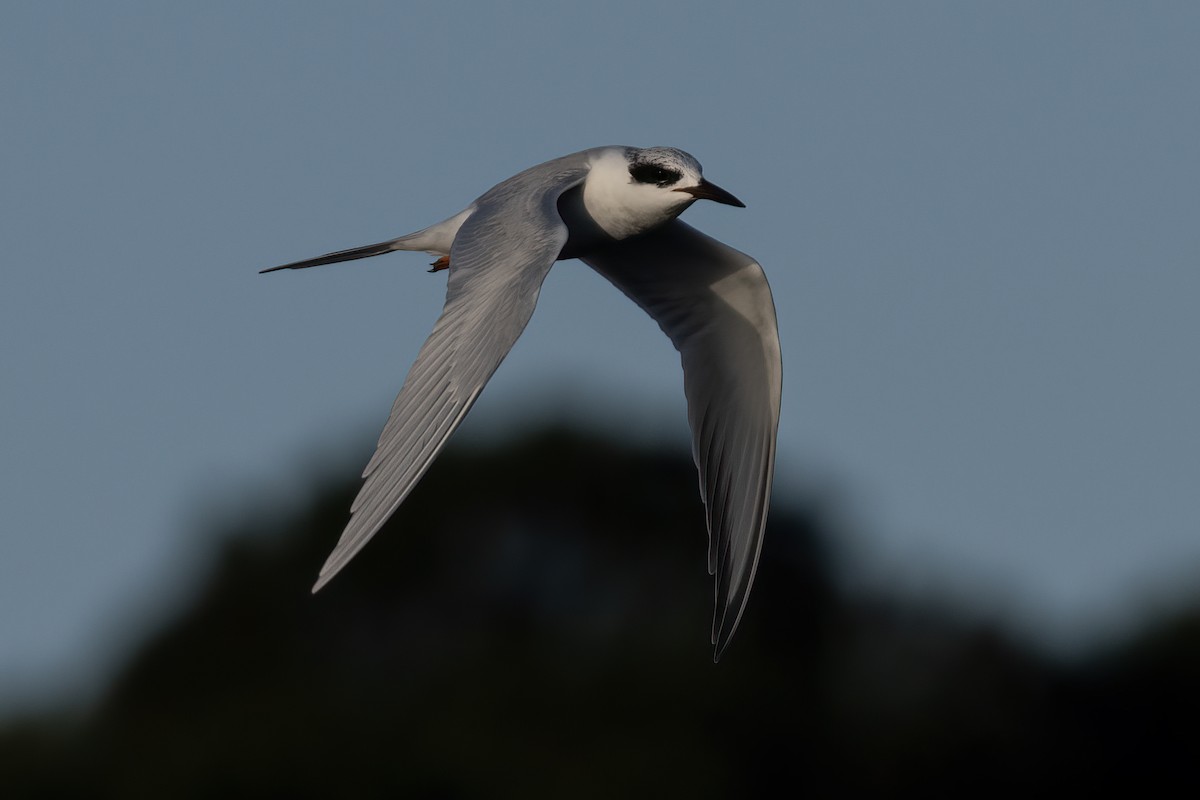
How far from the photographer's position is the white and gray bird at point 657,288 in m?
9.90

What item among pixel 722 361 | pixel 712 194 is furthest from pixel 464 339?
pixel 722 361

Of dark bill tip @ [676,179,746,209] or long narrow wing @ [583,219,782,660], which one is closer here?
dark bill tip @ [676,179,746,209]

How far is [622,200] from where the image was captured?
38.2ft

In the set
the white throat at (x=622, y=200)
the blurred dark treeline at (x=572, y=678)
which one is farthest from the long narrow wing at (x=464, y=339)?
the blurred dark treeline at (x=572, y=678)

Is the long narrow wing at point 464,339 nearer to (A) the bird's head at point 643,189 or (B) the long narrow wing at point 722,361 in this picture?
(A) the bird's head at point 643,189

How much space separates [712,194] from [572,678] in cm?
2722

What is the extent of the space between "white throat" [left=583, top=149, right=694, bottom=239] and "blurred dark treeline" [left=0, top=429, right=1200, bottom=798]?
76.5ft

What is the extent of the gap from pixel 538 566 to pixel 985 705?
11773mm

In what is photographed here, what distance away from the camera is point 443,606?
40531 millimetres

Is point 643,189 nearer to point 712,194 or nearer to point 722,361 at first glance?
point 712,194

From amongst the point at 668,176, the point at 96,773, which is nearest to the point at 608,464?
the point at 96,773

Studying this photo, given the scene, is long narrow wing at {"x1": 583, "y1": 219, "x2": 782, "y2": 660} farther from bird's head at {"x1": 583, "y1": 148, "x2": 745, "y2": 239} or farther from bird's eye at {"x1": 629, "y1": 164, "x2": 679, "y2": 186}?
bird's eye at {"x1": 629, "y1": 164, "x2": 679, "y2": 186}

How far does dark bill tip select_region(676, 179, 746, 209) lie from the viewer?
1126 centimetres

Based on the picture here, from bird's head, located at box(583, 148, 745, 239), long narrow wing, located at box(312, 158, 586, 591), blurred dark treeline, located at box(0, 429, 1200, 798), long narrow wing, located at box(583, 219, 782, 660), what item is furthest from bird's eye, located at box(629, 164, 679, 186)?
blurred dark treeline, located at box(0, 429, 1200, 798)
